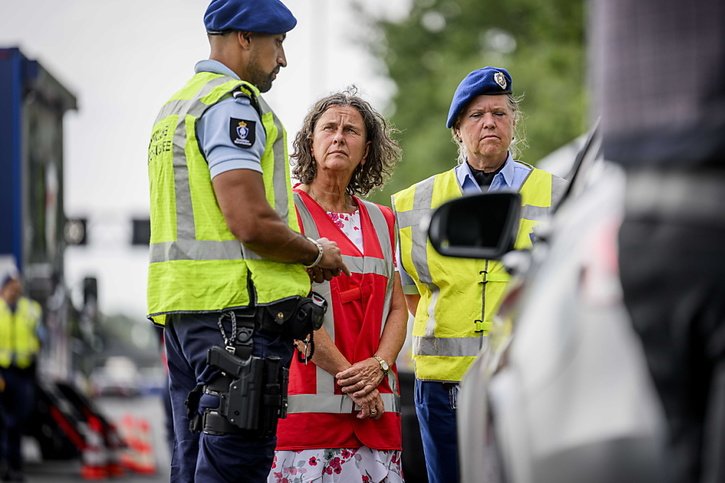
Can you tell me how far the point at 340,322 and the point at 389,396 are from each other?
35 centimetres

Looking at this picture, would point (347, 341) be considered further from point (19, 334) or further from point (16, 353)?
point (16, 353)

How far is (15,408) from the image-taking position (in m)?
13.7

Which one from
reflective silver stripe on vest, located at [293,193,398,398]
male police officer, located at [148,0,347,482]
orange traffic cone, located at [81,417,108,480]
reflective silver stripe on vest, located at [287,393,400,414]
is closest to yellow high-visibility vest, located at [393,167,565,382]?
reflective silver stripe on vest, located at [293,193,398,398]

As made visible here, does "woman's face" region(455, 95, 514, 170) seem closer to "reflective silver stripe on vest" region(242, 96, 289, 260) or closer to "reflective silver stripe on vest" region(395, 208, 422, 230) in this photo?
"reflective silver stripe on vest" region(395, 208, 422, 230)

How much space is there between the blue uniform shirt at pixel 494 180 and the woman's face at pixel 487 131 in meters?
0.05

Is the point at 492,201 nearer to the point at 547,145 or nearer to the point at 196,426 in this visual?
the point at 196,426

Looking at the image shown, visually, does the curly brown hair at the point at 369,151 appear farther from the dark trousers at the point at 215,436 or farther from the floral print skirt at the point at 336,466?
the dark trousers at the point at 215,436

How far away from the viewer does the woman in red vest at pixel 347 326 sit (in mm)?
5027

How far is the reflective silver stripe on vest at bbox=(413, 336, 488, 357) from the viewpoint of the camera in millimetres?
5102

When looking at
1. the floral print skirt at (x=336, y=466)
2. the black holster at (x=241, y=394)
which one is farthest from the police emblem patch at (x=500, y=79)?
the black holster at (x=241, y=394)

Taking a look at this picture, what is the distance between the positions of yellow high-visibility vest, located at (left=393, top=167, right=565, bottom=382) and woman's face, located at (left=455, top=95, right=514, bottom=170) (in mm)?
174

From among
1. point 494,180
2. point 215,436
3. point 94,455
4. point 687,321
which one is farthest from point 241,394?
point 94,455

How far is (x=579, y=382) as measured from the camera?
2295 millimetres

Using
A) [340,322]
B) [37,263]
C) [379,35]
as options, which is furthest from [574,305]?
[379,35]
